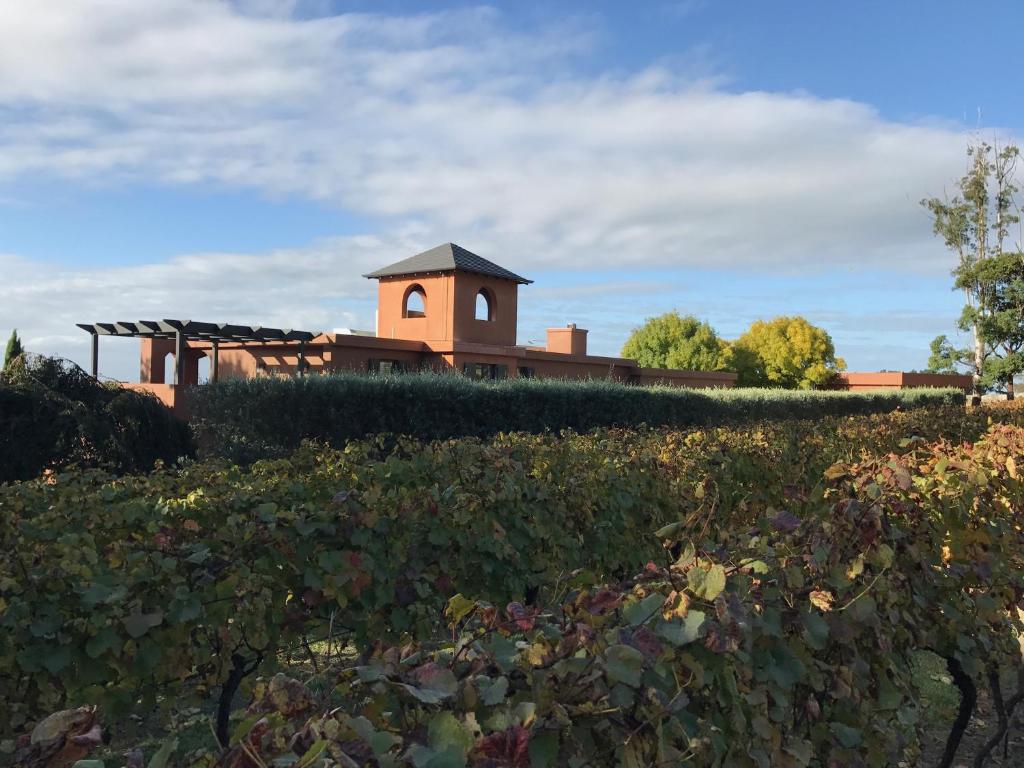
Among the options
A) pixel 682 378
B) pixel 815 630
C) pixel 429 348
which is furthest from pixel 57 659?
pixel 682 378

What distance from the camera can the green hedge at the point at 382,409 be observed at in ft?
46.0

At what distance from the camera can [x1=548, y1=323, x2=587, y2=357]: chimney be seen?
34.8m

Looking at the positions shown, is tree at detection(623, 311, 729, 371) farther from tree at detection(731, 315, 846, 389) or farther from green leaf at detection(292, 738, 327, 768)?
green leaf at detection(292, 738, 327, 768)

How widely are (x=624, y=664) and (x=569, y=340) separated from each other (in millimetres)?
33226

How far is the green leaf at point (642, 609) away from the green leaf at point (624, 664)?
25cm

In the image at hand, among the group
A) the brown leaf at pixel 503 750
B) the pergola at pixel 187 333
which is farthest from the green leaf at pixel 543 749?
the pergola at pixel 187 333

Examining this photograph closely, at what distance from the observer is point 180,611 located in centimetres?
320

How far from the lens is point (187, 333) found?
69.6ft

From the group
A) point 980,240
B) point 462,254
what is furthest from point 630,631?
point 980,240

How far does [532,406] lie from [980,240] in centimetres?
3661

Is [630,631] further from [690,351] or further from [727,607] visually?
[690,351]

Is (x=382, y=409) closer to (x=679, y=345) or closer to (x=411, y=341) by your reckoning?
(x=411, y=341)

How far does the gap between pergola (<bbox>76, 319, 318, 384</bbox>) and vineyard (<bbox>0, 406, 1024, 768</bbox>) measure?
15308 mm

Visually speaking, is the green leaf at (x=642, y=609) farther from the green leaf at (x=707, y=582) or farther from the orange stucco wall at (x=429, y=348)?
the orange stucco wall at (x=429, y=348)
